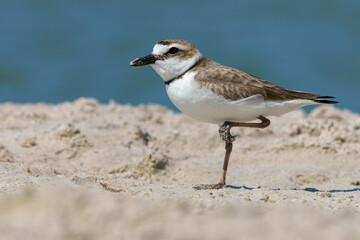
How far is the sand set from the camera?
3279 millimetres

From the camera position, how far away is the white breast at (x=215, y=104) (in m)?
5.86

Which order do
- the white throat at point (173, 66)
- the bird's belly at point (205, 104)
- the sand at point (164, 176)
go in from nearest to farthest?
the sand at point (164, 176)
the bird's belly at point (205, 104)
the white throat at point (173, 66)

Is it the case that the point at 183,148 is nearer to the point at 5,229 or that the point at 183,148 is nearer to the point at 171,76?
the point at 171,76

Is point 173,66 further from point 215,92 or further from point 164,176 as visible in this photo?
point 164,176

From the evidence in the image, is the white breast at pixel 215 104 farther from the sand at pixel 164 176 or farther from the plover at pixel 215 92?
the sand at pixel 164 176

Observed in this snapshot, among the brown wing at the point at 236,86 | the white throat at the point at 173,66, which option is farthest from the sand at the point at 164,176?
the white throat at the point at 173,66

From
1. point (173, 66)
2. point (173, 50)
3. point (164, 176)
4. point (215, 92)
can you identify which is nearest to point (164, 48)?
point (173, 50)

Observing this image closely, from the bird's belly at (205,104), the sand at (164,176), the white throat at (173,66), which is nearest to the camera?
the sand at (164,176)

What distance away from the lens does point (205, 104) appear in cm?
587

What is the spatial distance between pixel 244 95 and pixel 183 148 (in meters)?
2.68

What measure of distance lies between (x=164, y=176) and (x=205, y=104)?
1.67 m

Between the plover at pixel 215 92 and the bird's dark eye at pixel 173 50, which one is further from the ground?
the bird's dark eye at pixel 173 50

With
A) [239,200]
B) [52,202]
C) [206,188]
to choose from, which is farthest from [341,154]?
[52,202]

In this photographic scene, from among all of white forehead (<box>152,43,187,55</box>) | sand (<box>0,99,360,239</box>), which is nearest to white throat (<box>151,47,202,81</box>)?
white forehead (<box>152,43,187,55</box>)
